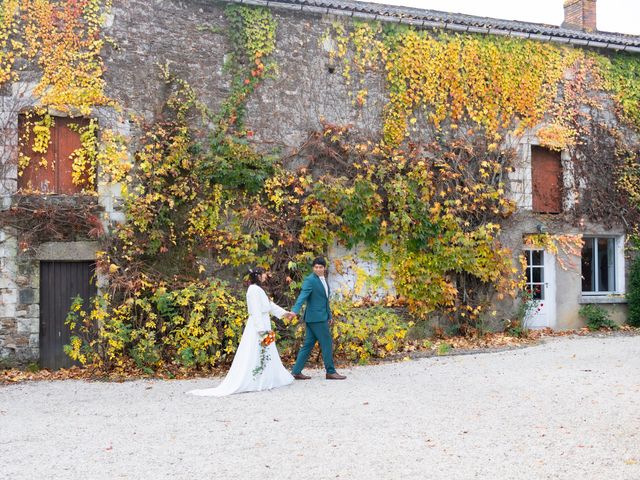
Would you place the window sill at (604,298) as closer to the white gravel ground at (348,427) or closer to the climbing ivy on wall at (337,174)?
the climbing ivy on wall at (337,174)

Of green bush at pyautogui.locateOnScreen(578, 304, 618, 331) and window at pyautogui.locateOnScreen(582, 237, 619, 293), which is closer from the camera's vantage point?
green bush at pyautogui.locateOnScreen(578, 304, 618, 331)

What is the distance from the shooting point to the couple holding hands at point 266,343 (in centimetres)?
896

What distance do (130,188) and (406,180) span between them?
4993 mm

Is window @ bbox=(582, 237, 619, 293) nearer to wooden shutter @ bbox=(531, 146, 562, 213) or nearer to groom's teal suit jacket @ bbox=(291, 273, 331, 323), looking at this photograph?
wooden shutter @ bbox=(531, 146, 562, 213)

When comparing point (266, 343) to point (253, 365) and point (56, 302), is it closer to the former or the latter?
point (253, 365)

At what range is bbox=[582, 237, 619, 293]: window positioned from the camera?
15305mm

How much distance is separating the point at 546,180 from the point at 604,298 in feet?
9.01

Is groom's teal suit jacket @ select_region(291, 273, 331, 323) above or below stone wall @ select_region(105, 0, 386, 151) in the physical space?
below

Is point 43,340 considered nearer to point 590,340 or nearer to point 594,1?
point 590,340

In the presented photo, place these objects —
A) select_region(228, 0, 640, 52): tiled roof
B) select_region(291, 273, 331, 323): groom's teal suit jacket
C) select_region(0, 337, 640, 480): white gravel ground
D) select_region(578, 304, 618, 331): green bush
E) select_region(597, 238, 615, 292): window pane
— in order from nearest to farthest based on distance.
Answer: select_region(0, 337, 640, 480): white gravel ground → select_region(291, 273, 331, 323): groom's teal suit jacket → select_region(228, 0, 640, 52): tiled roof → select_region(578, 304, 618, 331): green bush → select_region(597, 238, 615, 292): window pane

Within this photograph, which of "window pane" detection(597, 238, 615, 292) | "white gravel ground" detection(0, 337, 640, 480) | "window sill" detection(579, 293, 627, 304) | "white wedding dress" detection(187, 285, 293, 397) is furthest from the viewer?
"window pane" detection(597, 238, 615, 292)

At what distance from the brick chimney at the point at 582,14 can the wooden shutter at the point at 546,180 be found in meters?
3.63

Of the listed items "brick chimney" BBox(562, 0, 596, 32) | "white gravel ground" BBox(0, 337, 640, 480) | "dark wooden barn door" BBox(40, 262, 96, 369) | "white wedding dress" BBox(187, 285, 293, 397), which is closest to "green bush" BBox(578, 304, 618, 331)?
"white gravel ground" BBox(0, 337, 640, 480)

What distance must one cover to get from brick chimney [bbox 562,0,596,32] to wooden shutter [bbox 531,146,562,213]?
3.63 meters
